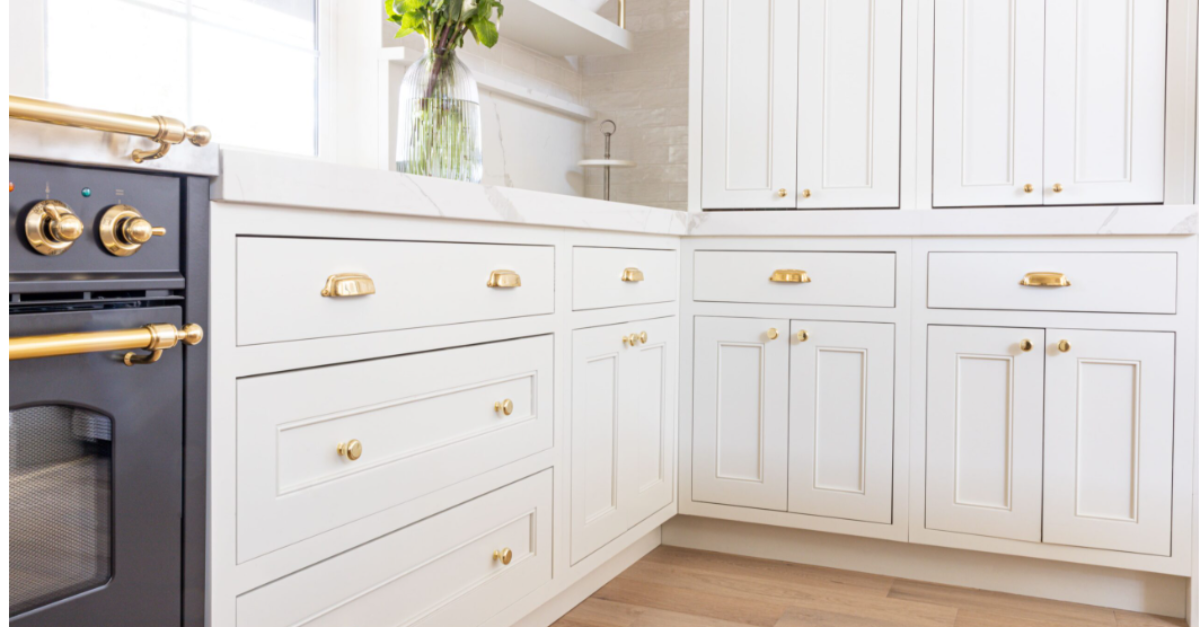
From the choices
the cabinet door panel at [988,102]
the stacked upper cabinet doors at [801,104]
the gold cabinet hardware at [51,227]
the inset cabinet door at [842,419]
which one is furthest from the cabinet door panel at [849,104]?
the gold cabinet hardware at [51,227]

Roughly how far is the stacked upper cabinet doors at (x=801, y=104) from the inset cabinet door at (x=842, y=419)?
0.36 meters

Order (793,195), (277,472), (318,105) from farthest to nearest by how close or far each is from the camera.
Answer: (793,195) < (318,105) < (277,472)

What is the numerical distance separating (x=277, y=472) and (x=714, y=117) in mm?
1655

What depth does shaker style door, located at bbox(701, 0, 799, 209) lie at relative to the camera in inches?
93.7

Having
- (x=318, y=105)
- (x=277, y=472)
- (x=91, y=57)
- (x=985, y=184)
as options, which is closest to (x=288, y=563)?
(x=277, y=472)

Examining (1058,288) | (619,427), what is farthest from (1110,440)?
(619,427)

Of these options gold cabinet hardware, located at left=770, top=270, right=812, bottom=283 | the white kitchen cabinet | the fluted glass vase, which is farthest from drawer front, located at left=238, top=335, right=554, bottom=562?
gold cabinet hardware, located at left=770, top=270, right=812, bottom=283

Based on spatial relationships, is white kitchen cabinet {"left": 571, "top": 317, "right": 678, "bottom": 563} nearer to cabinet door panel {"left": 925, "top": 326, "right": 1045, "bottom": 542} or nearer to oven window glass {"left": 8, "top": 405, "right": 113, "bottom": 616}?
cabinet door panel {"left": 925, "top": 326, "right": 1045, "bottom": 542}

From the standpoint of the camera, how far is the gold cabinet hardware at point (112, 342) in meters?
0.85

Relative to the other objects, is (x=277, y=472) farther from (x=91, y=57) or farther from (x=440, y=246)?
(x=91, y=57)

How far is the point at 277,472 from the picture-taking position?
3.91ft

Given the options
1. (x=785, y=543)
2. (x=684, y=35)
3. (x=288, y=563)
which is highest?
(x=684, y=35)

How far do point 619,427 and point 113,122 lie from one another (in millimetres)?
1408

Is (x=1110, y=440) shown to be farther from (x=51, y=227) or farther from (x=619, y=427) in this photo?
(x=51, y=227)
